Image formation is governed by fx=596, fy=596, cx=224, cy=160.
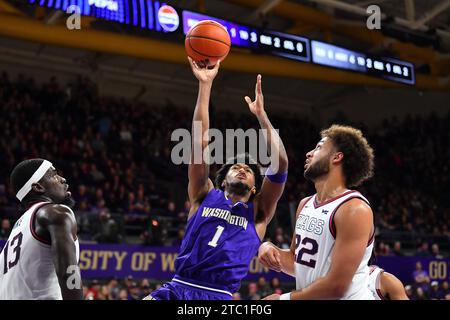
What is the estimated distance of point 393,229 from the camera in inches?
671

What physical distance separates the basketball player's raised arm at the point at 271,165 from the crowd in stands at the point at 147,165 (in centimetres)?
632

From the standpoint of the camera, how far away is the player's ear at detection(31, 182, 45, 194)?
368cm

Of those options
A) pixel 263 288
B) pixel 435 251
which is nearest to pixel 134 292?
pixel 263 288

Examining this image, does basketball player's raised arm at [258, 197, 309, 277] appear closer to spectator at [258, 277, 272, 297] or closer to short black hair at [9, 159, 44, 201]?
short black hair at [9, 159, 44, 201]

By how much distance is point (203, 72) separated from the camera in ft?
15.7

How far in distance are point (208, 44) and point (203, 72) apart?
0.46 meters

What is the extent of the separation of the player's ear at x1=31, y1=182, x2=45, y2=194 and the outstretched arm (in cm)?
170

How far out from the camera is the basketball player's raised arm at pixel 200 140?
457 centimetres

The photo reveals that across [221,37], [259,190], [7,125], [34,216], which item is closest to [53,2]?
[7,125]

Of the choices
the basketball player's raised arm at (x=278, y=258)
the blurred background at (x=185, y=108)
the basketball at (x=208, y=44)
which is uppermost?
the blurred background at (x=185, y=108)

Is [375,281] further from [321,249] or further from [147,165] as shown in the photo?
[147,165]

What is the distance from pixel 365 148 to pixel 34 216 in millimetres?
2035

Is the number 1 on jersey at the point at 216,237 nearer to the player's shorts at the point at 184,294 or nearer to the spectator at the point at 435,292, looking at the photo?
the player's shorts at the point at 184,294

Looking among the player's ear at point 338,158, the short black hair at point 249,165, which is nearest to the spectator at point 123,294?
the short black hair at point 249,165
